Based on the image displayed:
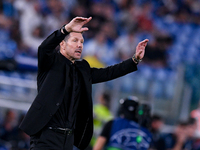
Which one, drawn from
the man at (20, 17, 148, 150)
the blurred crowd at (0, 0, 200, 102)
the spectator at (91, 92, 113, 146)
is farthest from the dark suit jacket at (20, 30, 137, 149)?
the blurred crowd at (0, 0, 200, 102)

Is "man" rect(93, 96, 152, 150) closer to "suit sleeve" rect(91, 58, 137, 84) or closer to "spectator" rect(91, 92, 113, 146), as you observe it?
"suit sleeve" rect(91, 58, 137, 84)

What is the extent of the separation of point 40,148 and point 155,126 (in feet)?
12.3

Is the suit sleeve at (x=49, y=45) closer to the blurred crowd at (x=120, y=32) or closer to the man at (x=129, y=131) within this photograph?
the man at (x=129, y=131)

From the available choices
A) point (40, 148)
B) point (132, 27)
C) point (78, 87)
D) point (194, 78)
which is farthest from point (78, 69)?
point (132, 27)

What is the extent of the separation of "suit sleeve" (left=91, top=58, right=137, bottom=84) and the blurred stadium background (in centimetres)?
382

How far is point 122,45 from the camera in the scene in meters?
10.0

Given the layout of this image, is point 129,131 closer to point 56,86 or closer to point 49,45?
point 56,86

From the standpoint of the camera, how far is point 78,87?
3613 mm

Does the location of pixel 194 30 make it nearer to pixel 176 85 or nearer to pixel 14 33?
pixel 176 85

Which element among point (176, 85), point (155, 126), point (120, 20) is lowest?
point (155, 126)

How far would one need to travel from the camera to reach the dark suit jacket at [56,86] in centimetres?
335

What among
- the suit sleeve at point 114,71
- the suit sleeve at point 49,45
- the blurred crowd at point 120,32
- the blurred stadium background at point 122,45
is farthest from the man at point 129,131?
the blurred crowd at point 120,32

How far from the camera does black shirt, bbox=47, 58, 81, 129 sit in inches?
136

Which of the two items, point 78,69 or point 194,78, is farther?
point 194,78
